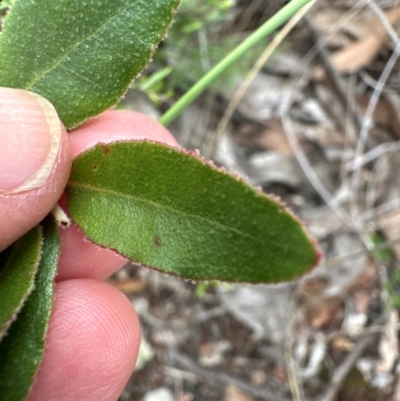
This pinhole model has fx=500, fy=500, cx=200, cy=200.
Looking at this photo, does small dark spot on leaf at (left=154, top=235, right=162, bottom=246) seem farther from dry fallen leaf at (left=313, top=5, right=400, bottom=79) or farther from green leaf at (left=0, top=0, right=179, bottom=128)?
dry fallen leaf at (left=313, top=5, right=400, bottom=79)

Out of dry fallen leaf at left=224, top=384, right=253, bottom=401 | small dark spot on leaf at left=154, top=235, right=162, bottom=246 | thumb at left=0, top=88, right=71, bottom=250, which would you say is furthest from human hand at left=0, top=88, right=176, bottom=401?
dry fallen leaf at left=224, top=384, right=253, bottom=401

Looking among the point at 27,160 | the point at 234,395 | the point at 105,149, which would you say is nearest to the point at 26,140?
the point at 27,160

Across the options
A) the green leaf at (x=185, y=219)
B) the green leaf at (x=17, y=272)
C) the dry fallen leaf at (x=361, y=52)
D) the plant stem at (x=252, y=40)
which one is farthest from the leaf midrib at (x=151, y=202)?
the dry fallen leaf at (x=361, y=52)

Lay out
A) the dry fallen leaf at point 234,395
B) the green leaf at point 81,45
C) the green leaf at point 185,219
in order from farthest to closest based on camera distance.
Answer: the dry fallen leaf at point 234,395 → the green leaf at point 81,45 → the green leaf at point 185,219

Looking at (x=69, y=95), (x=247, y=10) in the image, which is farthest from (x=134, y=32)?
(x=247, y=10)

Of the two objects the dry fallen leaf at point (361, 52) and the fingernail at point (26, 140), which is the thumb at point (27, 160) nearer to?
the fingernail at point (26, 140)

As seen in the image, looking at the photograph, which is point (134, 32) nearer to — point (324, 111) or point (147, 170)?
point (147, 170)
